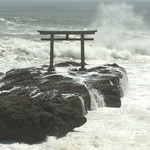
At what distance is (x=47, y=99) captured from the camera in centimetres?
1139

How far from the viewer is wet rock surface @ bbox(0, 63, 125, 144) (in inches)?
377

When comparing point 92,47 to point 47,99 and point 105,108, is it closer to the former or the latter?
point 105,108

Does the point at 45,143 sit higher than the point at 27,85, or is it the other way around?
the point at 27,85

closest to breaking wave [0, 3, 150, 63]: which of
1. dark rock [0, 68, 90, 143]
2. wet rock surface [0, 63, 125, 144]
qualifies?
wet rock surface [0, 63, 125, 144]

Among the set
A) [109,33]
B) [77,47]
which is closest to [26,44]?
[77,47]

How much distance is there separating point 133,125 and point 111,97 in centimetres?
224

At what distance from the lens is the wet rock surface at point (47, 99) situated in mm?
9570

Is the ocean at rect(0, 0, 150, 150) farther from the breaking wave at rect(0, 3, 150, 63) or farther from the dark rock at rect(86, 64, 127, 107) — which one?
the dark rock at rect(86, 64, 127, 107)

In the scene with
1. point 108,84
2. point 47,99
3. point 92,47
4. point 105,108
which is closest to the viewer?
point 47,99

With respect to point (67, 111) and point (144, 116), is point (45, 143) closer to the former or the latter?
point (67, 111)

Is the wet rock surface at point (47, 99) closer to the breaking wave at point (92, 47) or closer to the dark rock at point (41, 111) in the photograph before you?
the dark rock at point (41, 111)

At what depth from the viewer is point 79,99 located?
38.9 feet

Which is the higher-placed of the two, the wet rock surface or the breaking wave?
the breaking wave

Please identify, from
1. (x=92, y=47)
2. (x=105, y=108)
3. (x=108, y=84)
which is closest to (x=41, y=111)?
(x=105, y=108)
